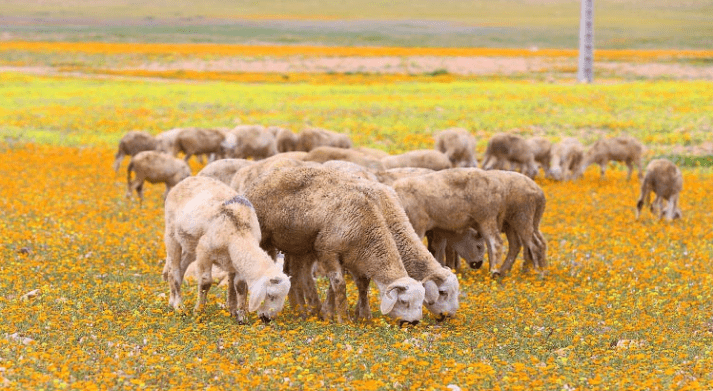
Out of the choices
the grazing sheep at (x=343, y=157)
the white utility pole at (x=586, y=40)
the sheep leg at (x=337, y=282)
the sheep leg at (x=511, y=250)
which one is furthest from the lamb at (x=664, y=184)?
the white utility pole at (x=586, y=40)

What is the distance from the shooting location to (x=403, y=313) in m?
13.1

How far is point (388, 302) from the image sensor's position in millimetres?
12930

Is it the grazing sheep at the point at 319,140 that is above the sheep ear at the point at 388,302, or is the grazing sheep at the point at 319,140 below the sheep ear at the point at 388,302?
below

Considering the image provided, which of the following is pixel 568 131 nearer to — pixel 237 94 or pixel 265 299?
pixel 237 94

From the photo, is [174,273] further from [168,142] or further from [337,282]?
[168,142]

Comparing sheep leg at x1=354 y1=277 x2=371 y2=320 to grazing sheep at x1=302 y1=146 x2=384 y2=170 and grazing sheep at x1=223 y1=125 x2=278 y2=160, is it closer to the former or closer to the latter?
grazing sheep at x1=302 y1=146 x2=384 y2=170

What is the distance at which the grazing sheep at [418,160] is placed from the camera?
25.0 m

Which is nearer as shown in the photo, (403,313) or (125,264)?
(403,313)

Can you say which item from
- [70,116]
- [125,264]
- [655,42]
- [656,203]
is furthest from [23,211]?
[655,42]

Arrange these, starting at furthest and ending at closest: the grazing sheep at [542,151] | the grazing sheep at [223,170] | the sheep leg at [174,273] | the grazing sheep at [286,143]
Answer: the grazing sheep at [542,151] → the grazing sheep at [286,143] → the grazing sheep at [223,170] → the sheep leg at [174,273]

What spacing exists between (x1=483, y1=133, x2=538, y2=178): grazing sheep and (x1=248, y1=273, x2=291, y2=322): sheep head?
788 inches

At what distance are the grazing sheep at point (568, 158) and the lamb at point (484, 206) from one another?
50.1ft

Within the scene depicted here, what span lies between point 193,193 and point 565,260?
8.33 meters

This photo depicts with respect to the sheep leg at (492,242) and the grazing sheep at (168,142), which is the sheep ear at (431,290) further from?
the grazing sheep at (168,142)
